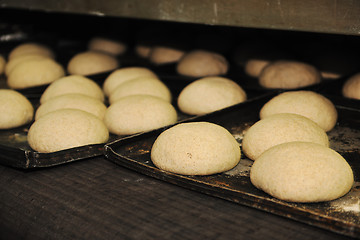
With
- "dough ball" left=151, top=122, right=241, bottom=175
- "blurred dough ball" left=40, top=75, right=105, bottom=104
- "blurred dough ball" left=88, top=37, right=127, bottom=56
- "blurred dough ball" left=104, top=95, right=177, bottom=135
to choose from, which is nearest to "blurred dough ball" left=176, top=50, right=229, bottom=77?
"blurred dough ball" left=40, top=75, right=105, bottom=104

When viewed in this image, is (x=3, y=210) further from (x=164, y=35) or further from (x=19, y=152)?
(x=164, y=35)

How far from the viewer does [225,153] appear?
1264mm

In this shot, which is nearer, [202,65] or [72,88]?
[72,88]

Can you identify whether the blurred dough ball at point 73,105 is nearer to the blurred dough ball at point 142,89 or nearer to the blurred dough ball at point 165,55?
the blurred dough ball at point 142,89

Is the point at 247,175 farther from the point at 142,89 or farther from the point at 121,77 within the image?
the point at 121,77

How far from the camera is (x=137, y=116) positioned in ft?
5.47

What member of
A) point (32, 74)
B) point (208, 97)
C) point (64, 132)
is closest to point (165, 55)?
point (32, 74)

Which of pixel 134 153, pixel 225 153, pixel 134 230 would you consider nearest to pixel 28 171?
pixel 134 153

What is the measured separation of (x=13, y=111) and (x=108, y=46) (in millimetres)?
1567

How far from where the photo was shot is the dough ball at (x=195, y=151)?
123 cm

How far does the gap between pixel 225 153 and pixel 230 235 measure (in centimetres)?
38

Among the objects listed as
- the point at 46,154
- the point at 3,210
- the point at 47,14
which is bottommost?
the point at 3,210

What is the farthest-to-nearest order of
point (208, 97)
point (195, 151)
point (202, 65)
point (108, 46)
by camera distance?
point (108, 46) → point (202, 65) → point (208, 97) → point (195, 151)

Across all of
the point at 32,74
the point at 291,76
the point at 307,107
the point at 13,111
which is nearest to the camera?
the point at 307,107
